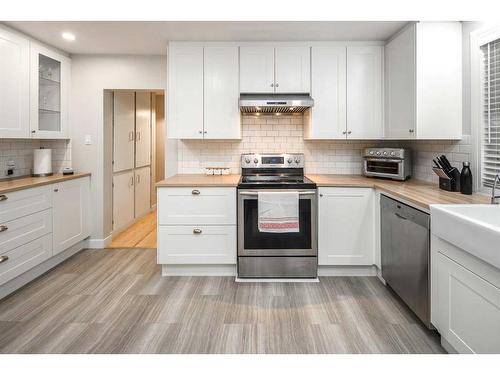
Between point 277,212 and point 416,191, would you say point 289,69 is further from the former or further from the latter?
point 416,191

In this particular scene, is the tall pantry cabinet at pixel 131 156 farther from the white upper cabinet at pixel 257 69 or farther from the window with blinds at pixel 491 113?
the window with blinds at pixel 491 113

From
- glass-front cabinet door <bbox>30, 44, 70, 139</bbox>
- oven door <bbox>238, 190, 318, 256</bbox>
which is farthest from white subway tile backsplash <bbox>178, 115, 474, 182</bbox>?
glass-front cabinet door <bbox>30, 44, 70, 139</bbox>

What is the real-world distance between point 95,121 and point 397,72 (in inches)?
126

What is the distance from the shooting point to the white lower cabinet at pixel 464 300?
1530 millimetres

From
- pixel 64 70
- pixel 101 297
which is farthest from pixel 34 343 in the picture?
pixel 64 70

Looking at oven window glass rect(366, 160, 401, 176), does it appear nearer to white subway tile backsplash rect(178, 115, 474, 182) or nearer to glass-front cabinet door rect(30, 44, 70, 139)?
white subway tile backsplash rect(178, 115, 474, 182)

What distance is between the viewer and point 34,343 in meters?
2.14

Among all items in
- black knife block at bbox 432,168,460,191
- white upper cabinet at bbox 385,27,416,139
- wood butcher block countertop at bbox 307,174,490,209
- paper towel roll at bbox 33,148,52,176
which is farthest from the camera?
paper towel roll at bbox 33,148,52,176

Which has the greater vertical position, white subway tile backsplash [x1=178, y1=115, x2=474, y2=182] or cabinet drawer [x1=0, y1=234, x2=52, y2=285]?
white subway tile backsplash [x1=178, y1=115, x2=474, y2=182]

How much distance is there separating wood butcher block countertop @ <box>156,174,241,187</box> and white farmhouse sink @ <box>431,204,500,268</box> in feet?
5.49

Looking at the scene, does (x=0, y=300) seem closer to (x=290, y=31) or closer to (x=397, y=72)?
(x=290, y=31)

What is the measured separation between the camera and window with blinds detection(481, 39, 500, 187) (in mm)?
2439

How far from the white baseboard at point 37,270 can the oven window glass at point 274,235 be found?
1898 mm

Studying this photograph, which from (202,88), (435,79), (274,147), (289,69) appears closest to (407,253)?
(435,79)
